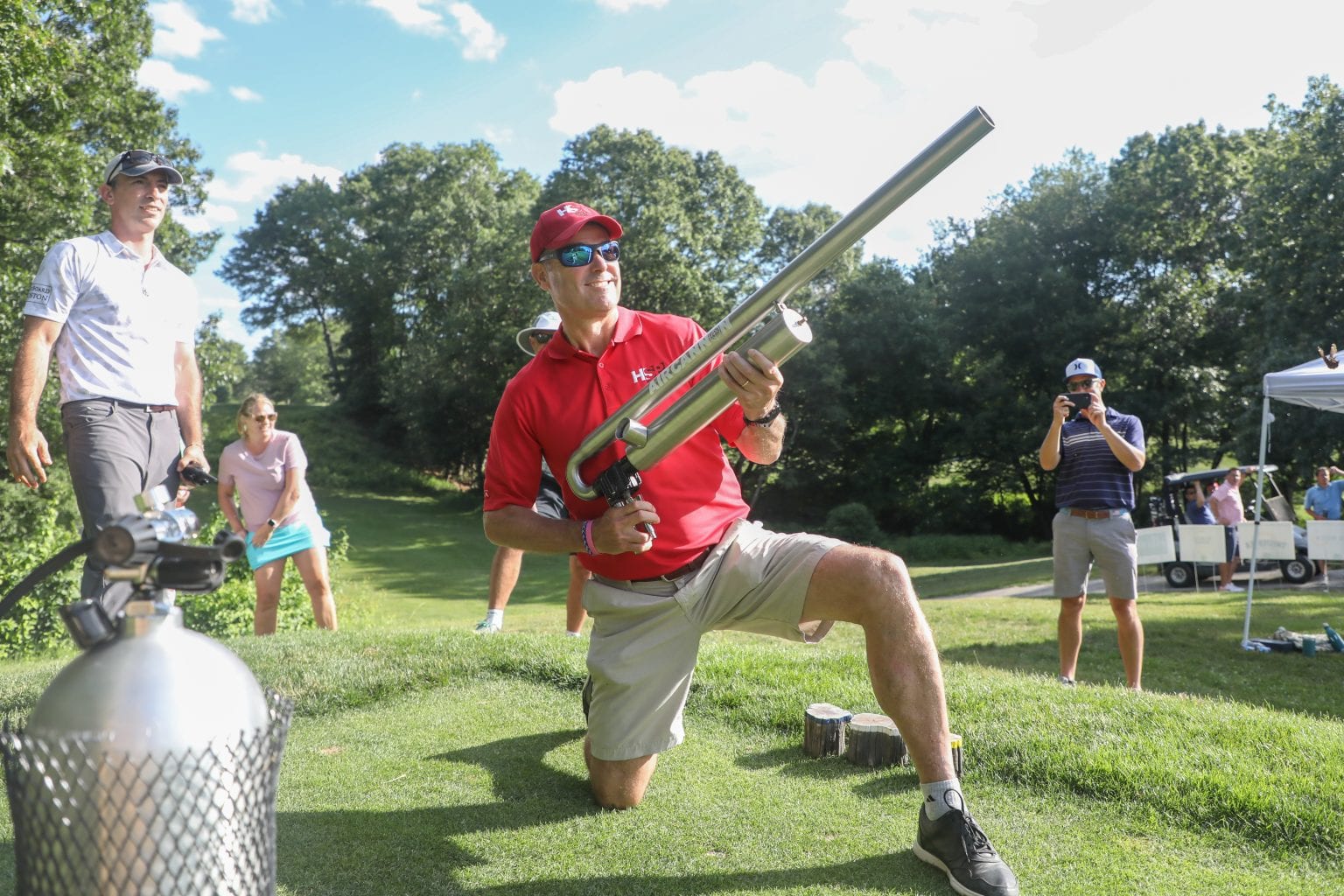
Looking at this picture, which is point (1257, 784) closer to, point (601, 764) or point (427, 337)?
point (601, 764)

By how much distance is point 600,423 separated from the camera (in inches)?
162

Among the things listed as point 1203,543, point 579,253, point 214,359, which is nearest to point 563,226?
point 579,253

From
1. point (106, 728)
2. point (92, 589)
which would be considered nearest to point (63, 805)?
point (106, 728)

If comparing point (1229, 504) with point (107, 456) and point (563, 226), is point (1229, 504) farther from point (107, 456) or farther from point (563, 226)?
point (107, 456)

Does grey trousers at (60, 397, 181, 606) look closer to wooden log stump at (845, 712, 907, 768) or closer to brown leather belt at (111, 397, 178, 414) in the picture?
brown leather belt at (111, 397, 178, 414)

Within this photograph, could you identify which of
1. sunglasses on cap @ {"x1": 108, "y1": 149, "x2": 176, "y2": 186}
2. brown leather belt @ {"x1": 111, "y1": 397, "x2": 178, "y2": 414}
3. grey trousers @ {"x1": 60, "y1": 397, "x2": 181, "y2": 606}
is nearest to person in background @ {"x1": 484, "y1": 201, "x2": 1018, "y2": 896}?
grey trousers @ {"x1": 60, "y1": 397, "x2": 181, "y2": 606}

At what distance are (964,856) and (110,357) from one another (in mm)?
4182

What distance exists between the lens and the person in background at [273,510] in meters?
8.34

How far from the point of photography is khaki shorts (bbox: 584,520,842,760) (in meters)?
4.05

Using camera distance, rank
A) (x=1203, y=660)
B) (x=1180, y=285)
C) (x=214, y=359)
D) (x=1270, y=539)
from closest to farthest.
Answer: (x=1203, y=660) < (x=1270, y=539) < (x=214, y=359) < (x=1180, y=285)

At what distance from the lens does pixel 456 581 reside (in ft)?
88.9

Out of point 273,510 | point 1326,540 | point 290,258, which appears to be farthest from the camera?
point 290,258

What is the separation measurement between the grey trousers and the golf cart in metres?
17.3

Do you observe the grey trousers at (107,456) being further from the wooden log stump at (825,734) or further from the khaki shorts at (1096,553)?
the khaki shorts at (1096,553)
